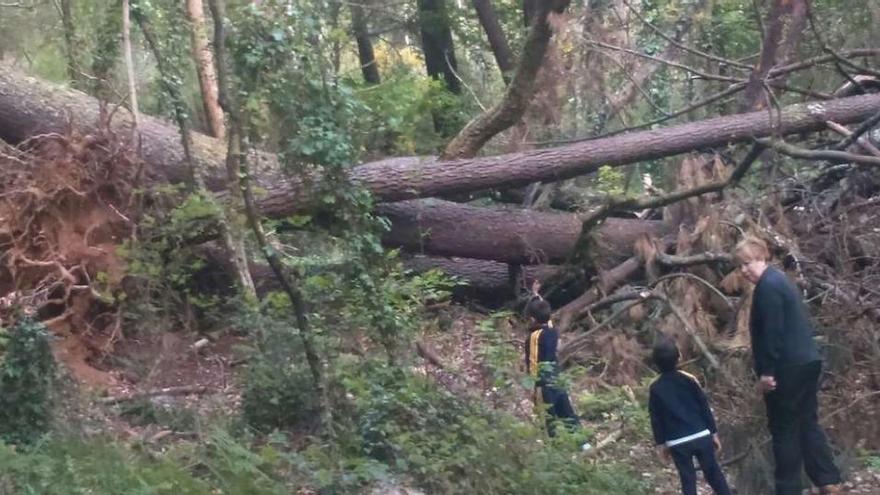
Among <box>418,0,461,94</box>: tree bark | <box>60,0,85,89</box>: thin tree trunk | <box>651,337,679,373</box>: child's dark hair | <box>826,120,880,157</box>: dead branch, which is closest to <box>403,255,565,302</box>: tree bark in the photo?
<box>826,120,880,157</box>: dead branch

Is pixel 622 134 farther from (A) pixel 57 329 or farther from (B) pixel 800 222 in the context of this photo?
(A) pixel 57 329

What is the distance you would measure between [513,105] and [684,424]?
610cm

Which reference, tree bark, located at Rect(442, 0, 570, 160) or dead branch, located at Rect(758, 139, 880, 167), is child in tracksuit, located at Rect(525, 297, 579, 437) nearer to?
dead branch, located at Rect(758, 139, 880, 167)

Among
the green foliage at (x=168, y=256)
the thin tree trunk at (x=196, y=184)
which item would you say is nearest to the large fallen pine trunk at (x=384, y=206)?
the thin tree trunk at (x=196, y=184)

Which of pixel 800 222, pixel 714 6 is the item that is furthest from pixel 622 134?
pixel 714 6

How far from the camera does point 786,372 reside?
24.6 feet

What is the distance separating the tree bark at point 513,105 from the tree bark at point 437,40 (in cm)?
634

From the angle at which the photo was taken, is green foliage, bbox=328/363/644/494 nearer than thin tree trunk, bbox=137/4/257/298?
Yes

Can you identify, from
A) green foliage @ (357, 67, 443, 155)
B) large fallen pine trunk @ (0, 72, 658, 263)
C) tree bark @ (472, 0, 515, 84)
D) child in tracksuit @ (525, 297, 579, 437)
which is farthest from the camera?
tree bark @ (472, 0, 515, 84)

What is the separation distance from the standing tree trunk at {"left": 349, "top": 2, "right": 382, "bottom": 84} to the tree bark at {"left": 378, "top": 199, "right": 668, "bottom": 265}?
8091 millimetres

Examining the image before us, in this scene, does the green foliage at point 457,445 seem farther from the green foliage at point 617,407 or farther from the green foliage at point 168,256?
the green foliage at point 168,256

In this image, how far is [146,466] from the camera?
7.09m

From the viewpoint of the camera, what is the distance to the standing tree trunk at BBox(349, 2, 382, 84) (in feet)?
68.1

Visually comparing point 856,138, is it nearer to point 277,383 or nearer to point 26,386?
point 277,383
